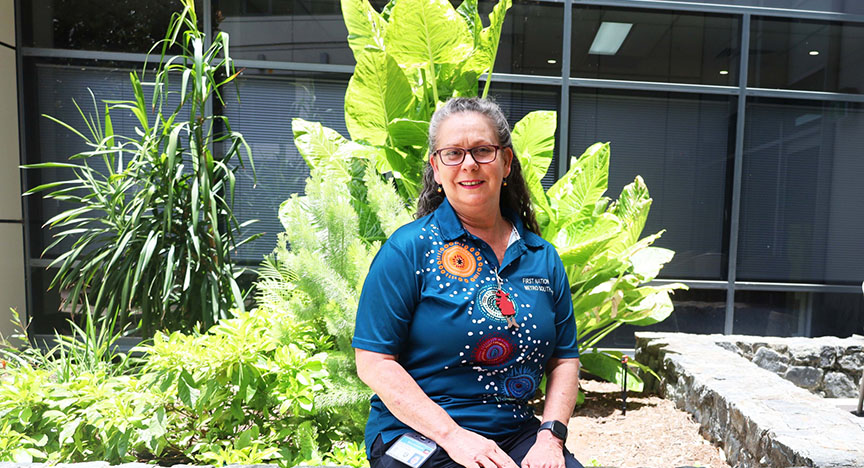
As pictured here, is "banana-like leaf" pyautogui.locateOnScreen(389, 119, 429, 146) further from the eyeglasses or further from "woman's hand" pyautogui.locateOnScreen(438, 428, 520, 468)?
"woman's hand" pyautogui.locateOnScreen(438, 428, 520, 468)

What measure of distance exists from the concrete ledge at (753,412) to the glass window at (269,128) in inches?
121

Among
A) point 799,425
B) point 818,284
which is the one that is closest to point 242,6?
point 799,425

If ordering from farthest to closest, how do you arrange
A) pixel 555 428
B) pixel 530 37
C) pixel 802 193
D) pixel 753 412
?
pixel 802 193 → pixel 530 37 → pixel 753 412 → pixel 555 428

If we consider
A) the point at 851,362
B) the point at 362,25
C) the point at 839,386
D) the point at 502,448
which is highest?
the point at 362,25

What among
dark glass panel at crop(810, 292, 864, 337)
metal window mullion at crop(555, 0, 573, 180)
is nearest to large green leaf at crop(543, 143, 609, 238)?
metal window mullion at crop(555, 0, 573, 180)

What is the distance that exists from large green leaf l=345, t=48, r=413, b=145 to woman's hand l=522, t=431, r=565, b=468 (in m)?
1.87

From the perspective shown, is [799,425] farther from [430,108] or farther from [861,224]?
[861,224]

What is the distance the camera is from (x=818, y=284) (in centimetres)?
456

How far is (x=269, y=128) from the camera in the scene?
4.18m

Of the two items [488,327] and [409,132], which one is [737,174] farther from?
[488,327]

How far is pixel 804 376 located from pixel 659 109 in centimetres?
237

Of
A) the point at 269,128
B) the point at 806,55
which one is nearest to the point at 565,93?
the point at 806,55

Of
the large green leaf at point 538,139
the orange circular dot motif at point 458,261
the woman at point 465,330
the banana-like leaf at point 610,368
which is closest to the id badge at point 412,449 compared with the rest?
the woman at point 465,330

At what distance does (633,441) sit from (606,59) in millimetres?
3179
